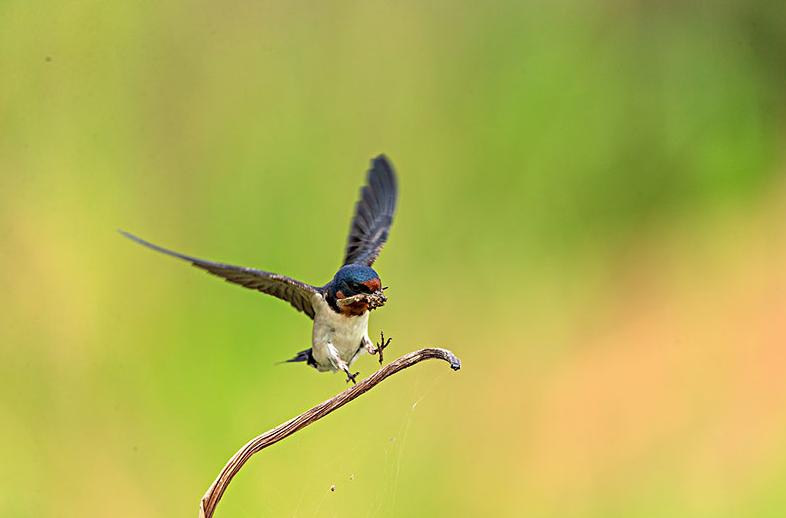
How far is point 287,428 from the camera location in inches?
27.7

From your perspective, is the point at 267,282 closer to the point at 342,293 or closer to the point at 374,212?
the point at 342,293

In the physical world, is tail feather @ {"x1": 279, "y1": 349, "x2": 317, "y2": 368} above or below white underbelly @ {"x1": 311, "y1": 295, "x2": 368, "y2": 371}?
below

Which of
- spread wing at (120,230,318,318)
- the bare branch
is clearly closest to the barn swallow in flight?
spread wing at (120,230,318,318)

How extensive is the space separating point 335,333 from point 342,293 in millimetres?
105

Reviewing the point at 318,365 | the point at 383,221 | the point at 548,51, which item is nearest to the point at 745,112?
the point at 548,51

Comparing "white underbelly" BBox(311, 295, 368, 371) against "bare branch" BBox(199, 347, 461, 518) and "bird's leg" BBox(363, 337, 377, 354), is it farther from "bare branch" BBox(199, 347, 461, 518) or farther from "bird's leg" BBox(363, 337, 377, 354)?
"bare branch" BBox(199, 347, 461, 518)

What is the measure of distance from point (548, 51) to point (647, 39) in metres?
0.38

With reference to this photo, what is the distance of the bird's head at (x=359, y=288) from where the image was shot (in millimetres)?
1053

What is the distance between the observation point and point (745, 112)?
2.77m

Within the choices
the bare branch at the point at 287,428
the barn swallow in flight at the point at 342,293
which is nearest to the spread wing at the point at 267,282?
the barn swallow in flight at the point at 342,293

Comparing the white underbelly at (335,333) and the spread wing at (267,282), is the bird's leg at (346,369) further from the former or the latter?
the spread wing at (267,282)

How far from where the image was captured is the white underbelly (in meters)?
1.16

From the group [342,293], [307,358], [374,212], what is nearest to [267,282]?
[342,293]

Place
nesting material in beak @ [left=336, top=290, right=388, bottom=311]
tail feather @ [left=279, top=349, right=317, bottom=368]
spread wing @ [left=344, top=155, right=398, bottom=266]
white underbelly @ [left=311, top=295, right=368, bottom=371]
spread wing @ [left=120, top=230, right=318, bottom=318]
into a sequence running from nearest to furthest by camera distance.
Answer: spread wing @ [left=120, top=230, right=318, bottom=318] < nesting material in beak @ [left=336, top=290, right=388, bottom=311] < white underbelly @ [left=311, top=295, right=368, bottom=371] < tail feather @ [left=279, top=349, right=317, bottom=368] < spread wing @ [left=344, top=155, right=398, bottom=266]
